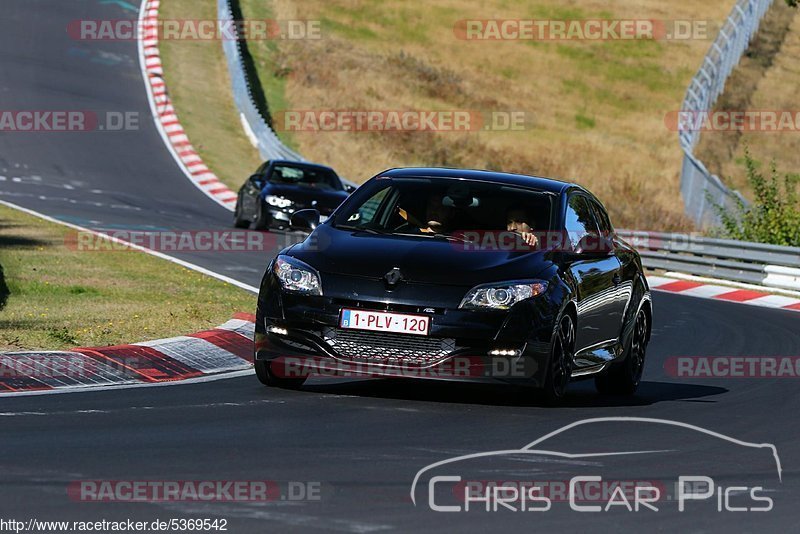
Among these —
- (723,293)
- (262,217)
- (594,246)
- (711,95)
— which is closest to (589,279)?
(594,246)

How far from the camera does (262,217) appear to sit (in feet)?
88.8

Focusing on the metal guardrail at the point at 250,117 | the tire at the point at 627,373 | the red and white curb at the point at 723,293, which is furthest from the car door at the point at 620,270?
the metal guardrail at the point at 250,117

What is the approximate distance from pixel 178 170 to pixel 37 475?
3001cm

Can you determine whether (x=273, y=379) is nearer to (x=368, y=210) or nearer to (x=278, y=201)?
(x=368, y=210)

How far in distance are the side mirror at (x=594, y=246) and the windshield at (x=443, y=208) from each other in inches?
11.3

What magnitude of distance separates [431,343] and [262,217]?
58.6ft

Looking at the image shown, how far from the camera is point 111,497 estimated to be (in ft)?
20.9

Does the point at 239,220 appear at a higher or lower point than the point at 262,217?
lower

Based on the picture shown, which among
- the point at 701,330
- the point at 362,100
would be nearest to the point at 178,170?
the point at 362,100

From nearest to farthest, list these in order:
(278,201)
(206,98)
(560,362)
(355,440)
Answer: (355,440) < (560,362) < (278,201) < (206,98)

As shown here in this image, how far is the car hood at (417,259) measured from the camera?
9594 mm

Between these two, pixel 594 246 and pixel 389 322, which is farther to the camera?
pixel 594 246

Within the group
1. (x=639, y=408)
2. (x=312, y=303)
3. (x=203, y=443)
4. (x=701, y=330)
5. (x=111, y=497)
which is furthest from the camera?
(x=701, y=330)

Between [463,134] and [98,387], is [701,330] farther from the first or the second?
[463,134]
